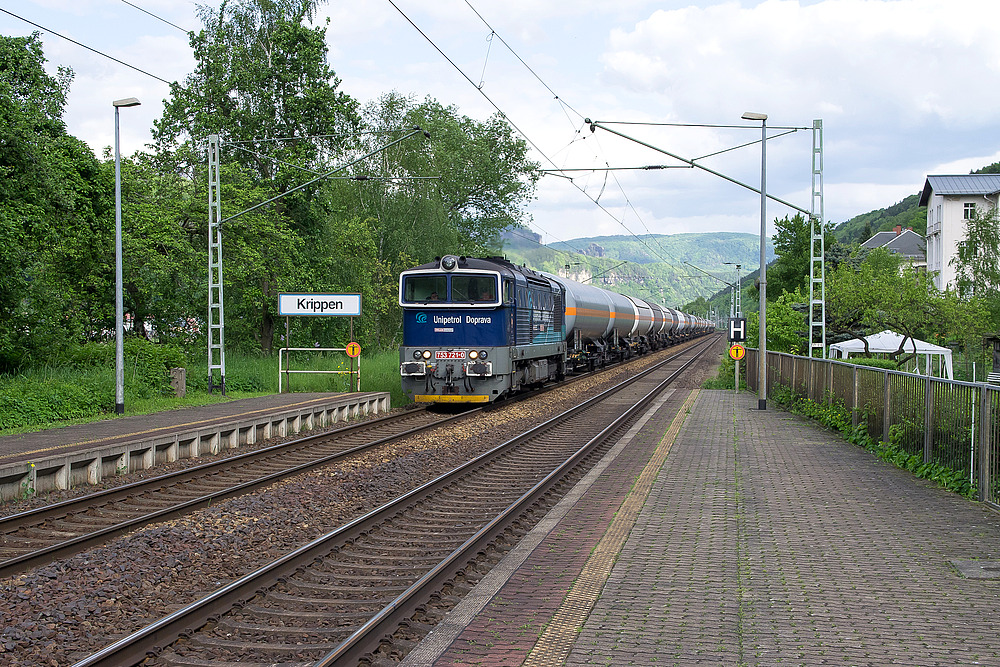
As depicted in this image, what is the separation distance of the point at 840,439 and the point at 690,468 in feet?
14.9

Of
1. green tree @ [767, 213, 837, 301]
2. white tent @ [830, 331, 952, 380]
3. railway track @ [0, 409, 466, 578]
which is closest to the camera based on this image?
railway track @ [0, 409, 466, 578]

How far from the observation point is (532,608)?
583 centimetres

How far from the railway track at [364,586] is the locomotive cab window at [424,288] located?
8280 mm

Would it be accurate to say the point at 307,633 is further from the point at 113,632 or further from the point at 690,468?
the point at 690,468

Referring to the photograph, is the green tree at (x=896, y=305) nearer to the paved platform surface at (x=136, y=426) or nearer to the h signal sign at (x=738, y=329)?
the h signal sign at (x=738, y=329)

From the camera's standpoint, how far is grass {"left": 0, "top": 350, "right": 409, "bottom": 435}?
16.5 m

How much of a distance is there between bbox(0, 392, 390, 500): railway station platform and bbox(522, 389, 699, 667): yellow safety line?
7.19m

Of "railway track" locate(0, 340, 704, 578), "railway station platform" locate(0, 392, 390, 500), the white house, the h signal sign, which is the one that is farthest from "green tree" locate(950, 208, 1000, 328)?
"railway track" locate(0, 340, 704, 578)

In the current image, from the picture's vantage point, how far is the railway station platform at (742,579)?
16.3 ft

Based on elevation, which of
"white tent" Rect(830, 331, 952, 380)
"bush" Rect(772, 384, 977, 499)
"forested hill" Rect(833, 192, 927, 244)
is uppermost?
"forested hill" Rect(833, 192, 927, 244)

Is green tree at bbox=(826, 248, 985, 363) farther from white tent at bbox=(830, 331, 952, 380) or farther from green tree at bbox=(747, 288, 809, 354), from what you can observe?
white tent at bbox=(830, 331, 952, 380)

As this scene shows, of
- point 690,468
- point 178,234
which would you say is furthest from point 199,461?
point 178,234

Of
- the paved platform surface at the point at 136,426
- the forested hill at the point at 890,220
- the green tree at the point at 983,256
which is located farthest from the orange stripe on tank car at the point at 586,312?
the forested hill at the point at 890,220

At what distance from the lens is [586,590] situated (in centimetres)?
614
